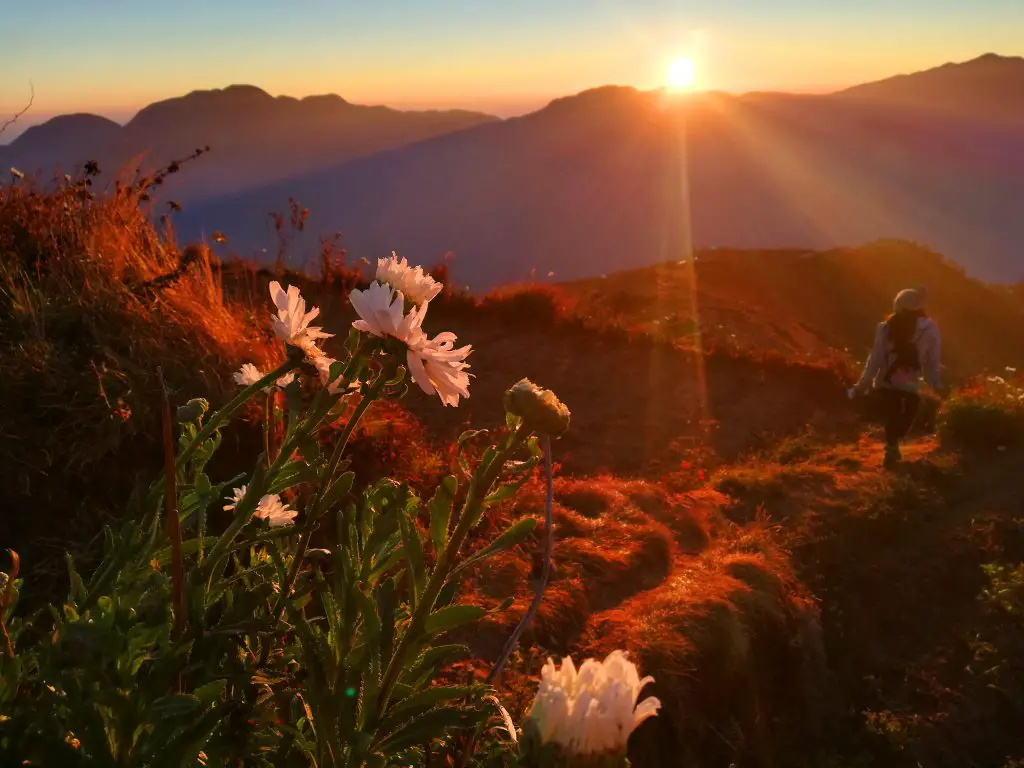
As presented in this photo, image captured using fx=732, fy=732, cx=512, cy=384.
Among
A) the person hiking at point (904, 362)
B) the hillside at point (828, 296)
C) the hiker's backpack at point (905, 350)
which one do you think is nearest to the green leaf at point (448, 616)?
the person hiking at point (904, 362)

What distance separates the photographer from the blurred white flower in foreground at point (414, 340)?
3.49 feet

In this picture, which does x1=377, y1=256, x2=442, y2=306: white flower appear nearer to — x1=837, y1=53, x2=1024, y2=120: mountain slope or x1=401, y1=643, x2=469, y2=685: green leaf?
x1=401, y1=643, x2=469, y2=685: green leaf

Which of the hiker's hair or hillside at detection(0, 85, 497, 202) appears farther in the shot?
hillside at detection(0, 85, 497, 202)

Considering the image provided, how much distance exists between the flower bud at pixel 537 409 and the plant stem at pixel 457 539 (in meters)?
0.02

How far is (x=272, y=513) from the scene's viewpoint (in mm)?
1479

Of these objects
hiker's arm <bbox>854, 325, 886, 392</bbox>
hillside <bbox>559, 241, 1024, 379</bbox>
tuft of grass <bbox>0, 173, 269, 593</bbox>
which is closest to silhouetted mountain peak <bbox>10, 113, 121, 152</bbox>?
→ hillside <bbox>559, 241, 1024, 379</bbox>

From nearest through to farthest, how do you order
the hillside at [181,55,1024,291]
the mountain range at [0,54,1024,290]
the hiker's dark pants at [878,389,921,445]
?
the hiker's dark pants at [878,389,921,445] → the hillside at [181,55,1024,291] → the mountain range at [0,54,1024,290]

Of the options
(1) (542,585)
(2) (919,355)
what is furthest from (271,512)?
(2) (919,355)

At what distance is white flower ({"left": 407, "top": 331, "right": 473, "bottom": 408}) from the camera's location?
1068 millimetres

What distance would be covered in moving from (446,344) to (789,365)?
25.4 feet

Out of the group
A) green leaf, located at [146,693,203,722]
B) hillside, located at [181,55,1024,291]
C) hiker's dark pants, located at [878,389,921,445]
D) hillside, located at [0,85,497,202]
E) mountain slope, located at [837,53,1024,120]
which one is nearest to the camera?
green leaf, located at [146,693,203,722]

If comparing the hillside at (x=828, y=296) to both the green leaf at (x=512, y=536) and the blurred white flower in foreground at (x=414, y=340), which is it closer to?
the blurred white flower in foreground at (x=414, y=340)

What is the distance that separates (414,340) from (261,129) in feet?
453

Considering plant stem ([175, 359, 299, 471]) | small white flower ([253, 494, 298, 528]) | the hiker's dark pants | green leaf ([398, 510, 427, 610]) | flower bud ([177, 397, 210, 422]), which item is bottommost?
the hiker's dark pants
